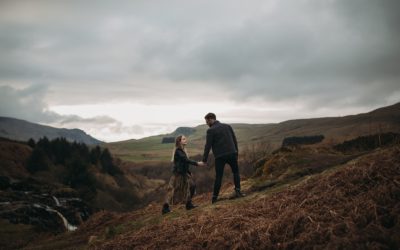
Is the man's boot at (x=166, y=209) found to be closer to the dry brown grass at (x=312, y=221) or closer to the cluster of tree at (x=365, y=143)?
the dry brown grass at (x=312, y=221)

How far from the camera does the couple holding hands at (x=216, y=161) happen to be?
36.3ft

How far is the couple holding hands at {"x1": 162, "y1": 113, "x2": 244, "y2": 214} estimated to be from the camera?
11.1 m

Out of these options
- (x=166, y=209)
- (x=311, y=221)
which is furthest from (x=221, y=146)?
(x=311, y=221)

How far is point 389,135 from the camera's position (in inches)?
611

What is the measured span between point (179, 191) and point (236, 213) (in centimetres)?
411

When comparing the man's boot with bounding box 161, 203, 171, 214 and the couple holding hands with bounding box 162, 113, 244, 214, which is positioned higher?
the couple holding hands with bounding box 162, 113, 244, 214

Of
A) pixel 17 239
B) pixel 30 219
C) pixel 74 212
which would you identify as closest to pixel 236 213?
pixel 17 239

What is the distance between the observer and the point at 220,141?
11.1 m

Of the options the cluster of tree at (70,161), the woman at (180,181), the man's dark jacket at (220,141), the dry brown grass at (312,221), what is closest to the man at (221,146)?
the man's dark jacket at (220,141)

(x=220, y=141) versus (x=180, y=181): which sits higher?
(x=220, y=141)

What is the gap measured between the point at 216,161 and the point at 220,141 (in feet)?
2.17

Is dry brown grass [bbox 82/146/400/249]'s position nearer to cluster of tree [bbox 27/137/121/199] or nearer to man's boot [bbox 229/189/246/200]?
man's boot [bbox 229/189/246/200]

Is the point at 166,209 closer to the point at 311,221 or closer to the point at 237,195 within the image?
the point at 237,195

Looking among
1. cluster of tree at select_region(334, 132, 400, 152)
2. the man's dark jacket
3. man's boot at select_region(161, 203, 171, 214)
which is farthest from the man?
cluster of tree at select_region(334, 132, 400, 152)
